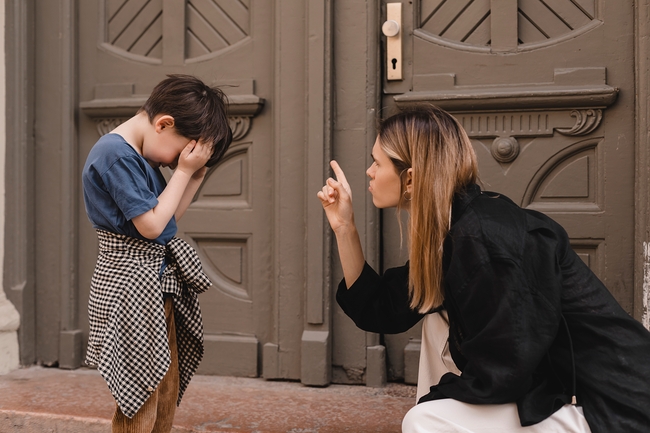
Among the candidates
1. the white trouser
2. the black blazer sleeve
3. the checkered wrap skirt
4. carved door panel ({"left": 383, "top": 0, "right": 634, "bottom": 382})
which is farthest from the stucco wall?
the white trouser

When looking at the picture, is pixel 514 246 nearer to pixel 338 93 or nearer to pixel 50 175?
pixel 338 93

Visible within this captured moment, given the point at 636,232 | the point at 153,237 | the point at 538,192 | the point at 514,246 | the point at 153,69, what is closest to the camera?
the point at 514,246

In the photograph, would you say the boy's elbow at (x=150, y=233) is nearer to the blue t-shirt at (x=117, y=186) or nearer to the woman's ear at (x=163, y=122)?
the blue t-shirt at (x=117, y=186)

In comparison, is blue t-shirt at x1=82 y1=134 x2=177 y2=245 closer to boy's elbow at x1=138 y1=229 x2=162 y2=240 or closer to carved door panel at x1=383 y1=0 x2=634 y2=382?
boy's elbow at x1=138 y1=229 x2=162 y2=240

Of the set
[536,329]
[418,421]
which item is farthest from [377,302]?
[536,329]

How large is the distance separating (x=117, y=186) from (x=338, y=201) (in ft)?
2.32

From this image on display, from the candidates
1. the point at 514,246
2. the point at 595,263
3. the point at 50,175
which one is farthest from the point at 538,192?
the point at 50,175

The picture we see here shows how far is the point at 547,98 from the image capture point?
311 centimetres

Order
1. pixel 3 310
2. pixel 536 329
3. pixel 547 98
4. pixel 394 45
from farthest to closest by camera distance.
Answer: pixel 3 310 < pixel 394 45 < pixel 547 98 < pixel 536 329

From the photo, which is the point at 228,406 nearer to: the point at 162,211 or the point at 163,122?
the point at 162,211

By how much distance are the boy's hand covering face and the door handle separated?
4.66ft

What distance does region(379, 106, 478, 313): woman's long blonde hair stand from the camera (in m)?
1.96

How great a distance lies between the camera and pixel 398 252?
337cm

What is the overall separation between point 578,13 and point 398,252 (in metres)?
1.34
